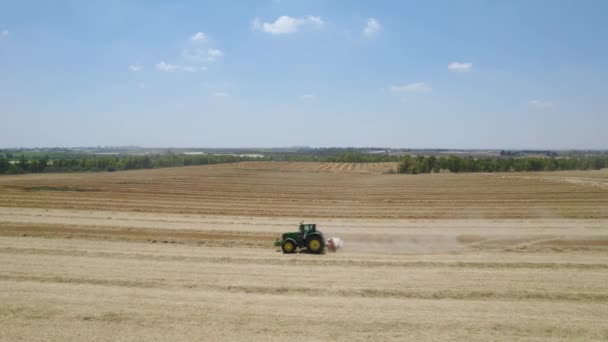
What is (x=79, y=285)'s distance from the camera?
43.1ft

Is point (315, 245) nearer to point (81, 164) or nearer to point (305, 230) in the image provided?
point (305, 230)

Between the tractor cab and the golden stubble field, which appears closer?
the golden stubble field

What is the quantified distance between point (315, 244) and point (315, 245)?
0.05m

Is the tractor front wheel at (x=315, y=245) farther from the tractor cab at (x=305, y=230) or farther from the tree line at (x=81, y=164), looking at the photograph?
the tree line at (x=81, y=164)

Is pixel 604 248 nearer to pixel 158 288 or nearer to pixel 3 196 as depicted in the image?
pixel 158 288

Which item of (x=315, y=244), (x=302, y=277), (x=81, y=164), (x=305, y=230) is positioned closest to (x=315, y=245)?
(x=315, y=244)

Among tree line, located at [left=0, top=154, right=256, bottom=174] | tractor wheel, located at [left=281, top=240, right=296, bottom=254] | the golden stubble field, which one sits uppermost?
tree line, located at [left=0, top=154, right=256, bottom=174]

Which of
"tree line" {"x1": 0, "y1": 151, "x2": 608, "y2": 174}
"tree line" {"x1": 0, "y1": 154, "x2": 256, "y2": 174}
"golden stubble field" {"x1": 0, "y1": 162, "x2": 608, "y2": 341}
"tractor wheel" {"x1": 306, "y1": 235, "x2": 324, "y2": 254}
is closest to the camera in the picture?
"golden stubble field" {"x1": 0, "y1": 162, "x2": 608, "y2": 341}

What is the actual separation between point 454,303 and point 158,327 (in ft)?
27.6

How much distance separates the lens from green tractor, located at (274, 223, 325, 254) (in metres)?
17.7

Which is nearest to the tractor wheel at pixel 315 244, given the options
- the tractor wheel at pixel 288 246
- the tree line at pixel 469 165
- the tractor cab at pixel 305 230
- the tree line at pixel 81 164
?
the tractor cab at pixel 305 230

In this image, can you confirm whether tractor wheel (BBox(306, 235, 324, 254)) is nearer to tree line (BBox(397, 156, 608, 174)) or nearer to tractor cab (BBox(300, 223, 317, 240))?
tractor cab (BBox(300, 223, 317, 240))

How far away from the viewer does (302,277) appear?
547 inches

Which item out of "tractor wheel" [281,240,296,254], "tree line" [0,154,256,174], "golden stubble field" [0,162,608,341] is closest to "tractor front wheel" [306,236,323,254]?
"tractor wheel" [281,240,296,254]
